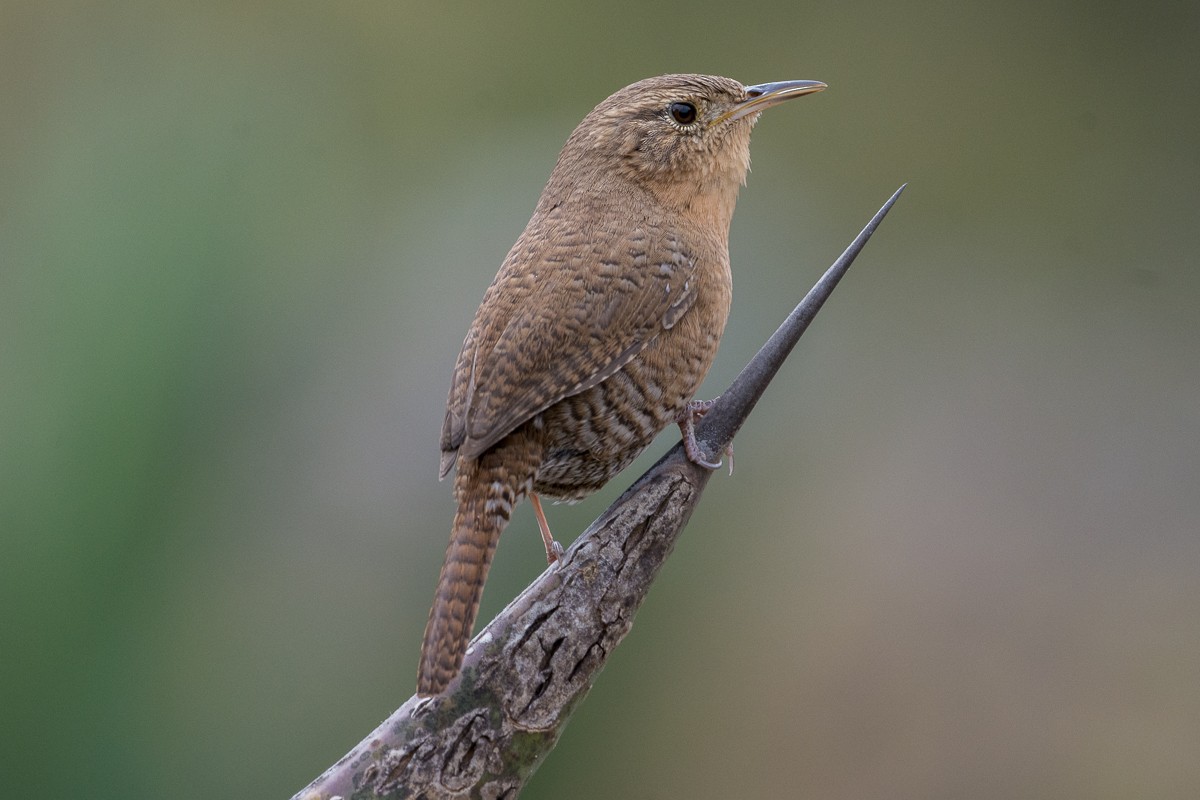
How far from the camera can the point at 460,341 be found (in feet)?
9.77

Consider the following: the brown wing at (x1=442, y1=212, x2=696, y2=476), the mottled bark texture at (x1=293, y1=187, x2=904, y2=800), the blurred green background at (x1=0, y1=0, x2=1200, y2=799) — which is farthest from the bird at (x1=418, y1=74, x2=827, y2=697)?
the blurred green background at (x1=0, y1=0, x2=1200, y2=799)

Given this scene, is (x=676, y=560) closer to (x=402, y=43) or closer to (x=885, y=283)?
(x=885, y=283)

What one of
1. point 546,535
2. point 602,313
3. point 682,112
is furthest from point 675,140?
point 546,535

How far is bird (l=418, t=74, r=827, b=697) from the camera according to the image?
5.41 feet

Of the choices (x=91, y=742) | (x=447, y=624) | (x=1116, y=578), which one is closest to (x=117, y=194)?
(x=91, y=742)

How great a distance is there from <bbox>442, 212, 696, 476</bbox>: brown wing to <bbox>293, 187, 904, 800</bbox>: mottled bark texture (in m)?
0.35

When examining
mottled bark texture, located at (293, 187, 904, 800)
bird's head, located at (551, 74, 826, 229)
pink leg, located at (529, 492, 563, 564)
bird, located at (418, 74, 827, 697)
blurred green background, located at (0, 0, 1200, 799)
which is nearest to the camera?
mottled bark texture, located at (293, 187, 904, 800)

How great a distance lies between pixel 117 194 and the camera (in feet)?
11.1

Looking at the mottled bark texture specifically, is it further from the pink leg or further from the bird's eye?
the bird's eye

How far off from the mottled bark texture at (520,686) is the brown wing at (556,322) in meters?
0.35

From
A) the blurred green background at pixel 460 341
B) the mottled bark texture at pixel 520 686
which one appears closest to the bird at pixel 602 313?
the mottled bark texture at pixel 520 686

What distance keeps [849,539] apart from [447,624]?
6.73 feet

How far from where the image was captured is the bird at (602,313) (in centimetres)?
165

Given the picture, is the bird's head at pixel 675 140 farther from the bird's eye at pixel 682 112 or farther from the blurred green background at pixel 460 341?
the blurred green background at pixel 460 341
